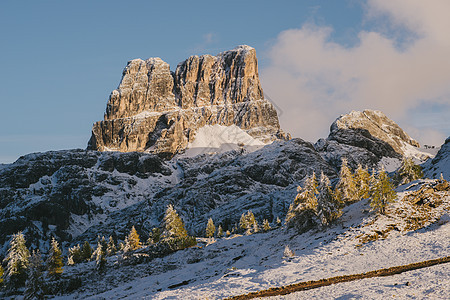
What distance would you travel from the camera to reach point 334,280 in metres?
31.9

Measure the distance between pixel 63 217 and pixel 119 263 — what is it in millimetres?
147052

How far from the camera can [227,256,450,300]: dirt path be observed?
30547 mm

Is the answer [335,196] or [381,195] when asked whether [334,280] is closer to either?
[381,195]

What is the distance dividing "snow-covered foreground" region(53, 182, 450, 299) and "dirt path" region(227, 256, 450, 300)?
2.74ft

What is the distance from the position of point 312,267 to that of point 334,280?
4.74m

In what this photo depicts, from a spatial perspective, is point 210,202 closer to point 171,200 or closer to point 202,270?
point 171,200

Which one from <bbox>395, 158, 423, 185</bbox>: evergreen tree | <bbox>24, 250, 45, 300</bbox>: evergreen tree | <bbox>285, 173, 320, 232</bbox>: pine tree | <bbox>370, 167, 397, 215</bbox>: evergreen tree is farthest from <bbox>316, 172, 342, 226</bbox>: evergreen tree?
<bbox>24, 250, 45, 300</bbox>: evergreen tree

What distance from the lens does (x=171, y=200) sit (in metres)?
193

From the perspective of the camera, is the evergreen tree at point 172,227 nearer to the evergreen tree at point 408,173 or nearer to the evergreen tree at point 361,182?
the evergreen tree at point 361,182

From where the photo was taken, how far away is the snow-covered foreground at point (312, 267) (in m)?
28.6

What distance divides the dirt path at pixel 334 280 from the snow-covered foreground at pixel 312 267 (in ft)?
2.74

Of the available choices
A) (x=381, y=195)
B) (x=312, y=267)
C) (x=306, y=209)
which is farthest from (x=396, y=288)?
(x=306, y=209)

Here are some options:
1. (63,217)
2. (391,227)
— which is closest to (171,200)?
(63,217)

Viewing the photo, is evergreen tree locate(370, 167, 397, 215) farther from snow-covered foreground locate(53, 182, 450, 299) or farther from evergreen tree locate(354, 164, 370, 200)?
evergreen tree locate(354, 164, 370, 200)
